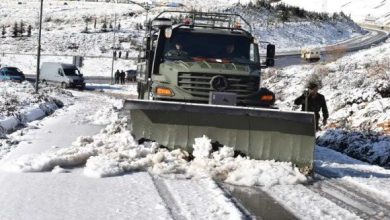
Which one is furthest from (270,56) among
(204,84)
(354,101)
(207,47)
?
(354,101)

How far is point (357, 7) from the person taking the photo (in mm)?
131125

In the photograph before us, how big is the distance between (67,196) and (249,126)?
3443 mm

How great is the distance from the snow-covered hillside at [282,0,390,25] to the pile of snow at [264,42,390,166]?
94364 millimetres

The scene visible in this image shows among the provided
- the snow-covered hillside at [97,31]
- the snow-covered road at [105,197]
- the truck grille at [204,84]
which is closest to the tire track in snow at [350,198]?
the snow-covered road at [105,197]

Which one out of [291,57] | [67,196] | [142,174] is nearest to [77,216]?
[67,196]

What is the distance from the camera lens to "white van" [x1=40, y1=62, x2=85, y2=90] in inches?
1523

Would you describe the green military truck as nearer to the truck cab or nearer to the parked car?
the truck cab

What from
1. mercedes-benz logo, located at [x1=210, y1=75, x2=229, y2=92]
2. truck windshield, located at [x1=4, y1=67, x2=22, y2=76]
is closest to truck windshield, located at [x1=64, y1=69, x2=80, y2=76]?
truck windshield, located at [x1=4, y1=67, x2=22, y2=76]

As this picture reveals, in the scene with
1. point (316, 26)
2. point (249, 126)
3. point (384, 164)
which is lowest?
point (384, 164)

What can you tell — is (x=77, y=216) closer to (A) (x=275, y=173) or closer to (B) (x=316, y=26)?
(A) (x=275, y=173)

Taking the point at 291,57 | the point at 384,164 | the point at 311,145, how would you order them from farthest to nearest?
1. the point at 291,57
2. the point at 384,164
3. the point at 311,145

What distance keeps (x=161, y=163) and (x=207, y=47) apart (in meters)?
3.17

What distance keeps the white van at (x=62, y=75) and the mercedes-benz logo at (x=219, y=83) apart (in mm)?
29952

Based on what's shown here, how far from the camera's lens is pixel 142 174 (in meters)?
7.95
